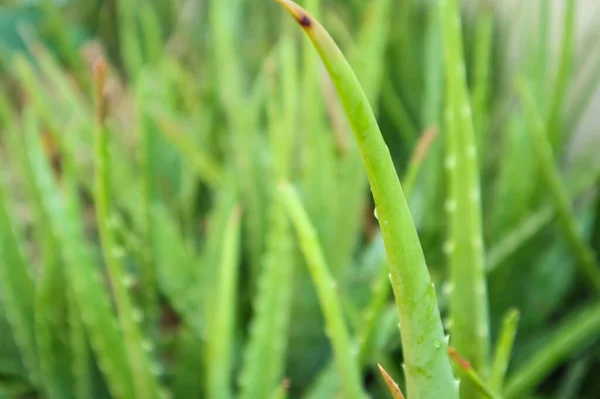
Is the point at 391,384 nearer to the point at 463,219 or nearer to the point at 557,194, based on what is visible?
the point at 463,219

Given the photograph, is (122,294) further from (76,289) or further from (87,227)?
(87,227)

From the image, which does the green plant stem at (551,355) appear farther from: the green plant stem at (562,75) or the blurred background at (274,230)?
the green plant stem at (562,75)

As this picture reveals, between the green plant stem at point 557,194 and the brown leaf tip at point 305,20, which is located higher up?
the brown leaf tip at point 305,20

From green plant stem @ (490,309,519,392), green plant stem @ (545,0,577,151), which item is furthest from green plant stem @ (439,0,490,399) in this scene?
green plant stem @ (545,0,577,151)

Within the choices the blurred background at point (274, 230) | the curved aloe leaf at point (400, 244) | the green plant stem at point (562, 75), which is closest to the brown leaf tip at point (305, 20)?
the curved aloe leaf at point (400, 244)

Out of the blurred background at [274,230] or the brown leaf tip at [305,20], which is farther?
the blurred background at [274,230]

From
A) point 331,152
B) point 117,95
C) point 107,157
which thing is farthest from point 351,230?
point 117,95

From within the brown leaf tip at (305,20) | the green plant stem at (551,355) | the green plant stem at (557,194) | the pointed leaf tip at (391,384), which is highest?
Answer: the brown leaf tip at (305,20)

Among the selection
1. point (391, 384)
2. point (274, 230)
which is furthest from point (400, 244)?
point (274, 230)

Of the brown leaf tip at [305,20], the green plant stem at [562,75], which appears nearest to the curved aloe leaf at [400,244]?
the brown leaf tip at [305,20]
